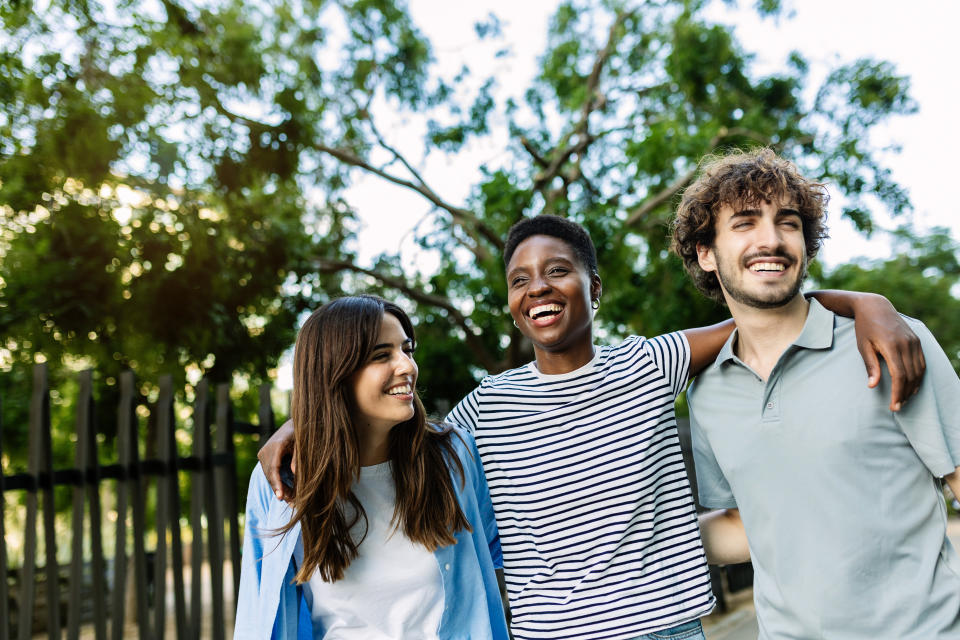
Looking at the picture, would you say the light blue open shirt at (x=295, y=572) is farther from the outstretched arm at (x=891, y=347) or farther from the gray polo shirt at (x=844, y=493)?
the outstretched arm at (x=891, y=347)

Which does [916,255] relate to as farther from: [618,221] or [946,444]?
[946,444]

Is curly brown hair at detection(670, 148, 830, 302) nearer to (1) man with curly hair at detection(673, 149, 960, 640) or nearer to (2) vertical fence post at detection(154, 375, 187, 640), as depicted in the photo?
(1) man with curly hair at detection(673, 149, 960, 640)

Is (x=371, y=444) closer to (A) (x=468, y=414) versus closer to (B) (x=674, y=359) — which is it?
(A) (x=468, y=414)

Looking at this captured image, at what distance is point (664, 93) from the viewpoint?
35.9 ft

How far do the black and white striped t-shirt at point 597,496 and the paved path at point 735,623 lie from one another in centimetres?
468

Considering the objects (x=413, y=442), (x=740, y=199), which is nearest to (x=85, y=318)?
(x=413, y=442)

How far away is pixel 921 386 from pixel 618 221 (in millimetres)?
6036

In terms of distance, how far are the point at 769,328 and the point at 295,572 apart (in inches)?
61.4

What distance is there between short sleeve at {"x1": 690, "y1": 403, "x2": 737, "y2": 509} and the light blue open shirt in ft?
2.39

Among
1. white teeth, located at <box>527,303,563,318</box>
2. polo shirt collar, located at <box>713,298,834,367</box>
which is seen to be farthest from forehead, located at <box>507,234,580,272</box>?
polo shirt collar, located at <box>713,298,834,367</box>

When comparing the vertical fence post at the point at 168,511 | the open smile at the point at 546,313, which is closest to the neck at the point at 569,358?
the open smile at the point at 546,313

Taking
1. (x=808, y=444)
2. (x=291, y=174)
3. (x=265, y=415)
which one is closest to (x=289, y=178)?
(x=291, y=174)

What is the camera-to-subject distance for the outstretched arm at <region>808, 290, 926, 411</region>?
5.83 ft

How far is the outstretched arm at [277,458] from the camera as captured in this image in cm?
229
